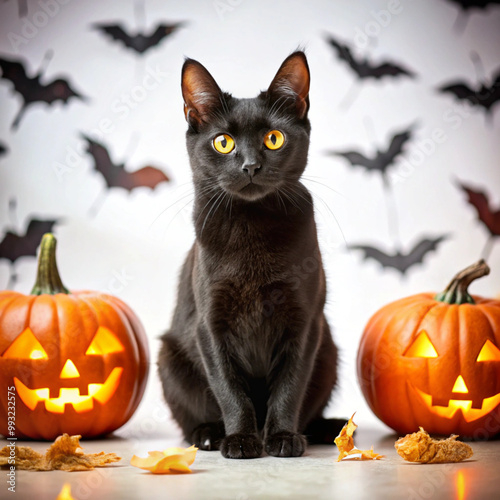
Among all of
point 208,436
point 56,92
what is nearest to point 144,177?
point 56,92

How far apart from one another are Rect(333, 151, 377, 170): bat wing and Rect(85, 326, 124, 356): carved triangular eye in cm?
125

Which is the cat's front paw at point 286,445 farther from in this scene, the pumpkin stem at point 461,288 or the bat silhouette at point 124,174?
the bat silhouette at point 124,174

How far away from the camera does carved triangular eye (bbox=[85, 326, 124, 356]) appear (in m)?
1.81

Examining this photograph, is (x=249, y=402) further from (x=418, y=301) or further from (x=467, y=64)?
(x=467, y=64)

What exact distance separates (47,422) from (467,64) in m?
2.15

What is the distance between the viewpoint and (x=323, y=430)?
182 cm

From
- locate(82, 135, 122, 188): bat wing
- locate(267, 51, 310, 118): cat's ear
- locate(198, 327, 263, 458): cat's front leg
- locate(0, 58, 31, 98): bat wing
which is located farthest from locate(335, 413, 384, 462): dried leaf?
locate(0, 58, 31, 98): bat wing

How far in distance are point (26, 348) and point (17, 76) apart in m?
1.26

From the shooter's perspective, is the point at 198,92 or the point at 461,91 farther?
the point at 461,91

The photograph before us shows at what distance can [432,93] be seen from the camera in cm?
264

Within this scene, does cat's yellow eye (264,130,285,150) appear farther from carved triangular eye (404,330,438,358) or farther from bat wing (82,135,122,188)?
bat wing (82,135,122,188)

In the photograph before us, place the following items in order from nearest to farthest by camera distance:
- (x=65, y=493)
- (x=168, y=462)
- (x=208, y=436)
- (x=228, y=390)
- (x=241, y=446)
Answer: (x=65, y=493) → (x=168, y=462) → (x=241, y=446) → (x=228, y=390) → (x=208, y=436)

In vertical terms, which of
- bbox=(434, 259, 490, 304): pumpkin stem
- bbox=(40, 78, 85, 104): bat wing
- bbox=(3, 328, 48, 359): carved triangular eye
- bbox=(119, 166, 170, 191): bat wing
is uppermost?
bbox=(40, 78, 85, 104): bat wing

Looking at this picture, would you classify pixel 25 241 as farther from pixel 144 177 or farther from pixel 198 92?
pixel 198 92
